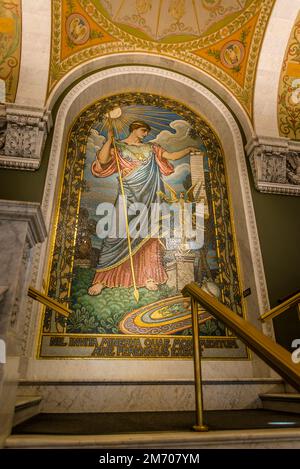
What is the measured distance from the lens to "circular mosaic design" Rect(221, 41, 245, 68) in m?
5.90

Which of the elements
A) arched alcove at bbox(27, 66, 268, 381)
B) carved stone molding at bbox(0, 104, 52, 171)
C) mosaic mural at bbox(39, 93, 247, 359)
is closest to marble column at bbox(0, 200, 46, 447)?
arched alcove at bbox(27, 66, 268, 381)

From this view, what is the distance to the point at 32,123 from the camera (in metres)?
4.79

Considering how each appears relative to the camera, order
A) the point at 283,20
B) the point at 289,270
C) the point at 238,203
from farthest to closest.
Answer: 1. the point at 283,20
2. the point at 238,203
3. the point at 289,270

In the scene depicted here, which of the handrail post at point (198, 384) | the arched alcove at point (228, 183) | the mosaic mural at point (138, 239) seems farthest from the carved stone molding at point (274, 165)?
the handrail post at point (198, 384)

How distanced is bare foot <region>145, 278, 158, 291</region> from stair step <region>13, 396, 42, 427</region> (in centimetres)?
194

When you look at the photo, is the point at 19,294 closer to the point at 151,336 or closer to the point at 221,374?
the point at 151,336

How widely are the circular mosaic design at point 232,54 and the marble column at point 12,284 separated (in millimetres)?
5474

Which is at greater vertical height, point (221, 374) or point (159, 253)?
point (159, 253)

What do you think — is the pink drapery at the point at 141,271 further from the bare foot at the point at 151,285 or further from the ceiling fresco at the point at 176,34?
the ceiling fresco at the point at 176,34

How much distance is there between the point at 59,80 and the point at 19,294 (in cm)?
460

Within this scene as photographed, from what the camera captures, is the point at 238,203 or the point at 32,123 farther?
the point at 238,203

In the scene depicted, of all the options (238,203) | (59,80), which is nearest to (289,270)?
(238,203)

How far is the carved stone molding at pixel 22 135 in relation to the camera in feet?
15.0
